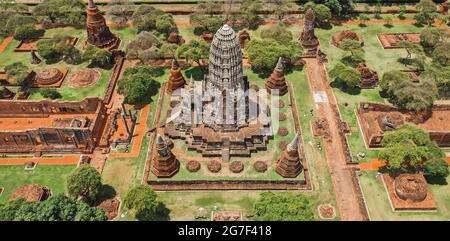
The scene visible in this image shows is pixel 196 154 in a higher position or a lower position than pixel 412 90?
lower

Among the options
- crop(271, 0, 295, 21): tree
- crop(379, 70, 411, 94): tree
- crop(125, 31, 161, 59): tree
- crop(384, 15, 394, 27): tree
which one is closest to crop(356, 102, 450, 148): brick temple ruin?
crop(379, 70, 411, 94): tree

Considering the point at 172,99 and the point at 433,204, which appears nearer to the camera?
the point at 433,204

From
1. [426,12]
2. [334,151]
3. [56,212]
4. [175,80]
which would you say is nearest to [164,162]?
[56,212]

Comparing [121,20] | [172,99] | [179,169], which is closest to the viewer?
[179,169]

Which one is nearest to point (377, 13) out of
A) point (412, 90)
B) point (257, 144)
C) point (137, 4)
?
point (412, 90)

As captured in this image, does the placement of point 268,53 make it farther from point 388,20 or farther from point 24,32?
point 24,32

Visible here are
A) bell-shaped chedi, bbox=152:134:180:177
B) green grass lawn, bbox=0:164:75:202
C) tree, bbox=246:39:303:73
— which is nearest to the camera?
bell-shaped chedi, bbox=152:134:180:177

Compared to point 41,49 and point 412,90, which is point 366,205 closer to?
point 412,90

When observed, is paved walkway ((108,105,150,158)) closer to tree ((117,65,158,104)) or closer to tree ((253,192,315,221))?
tree ((117,65,158,104))
